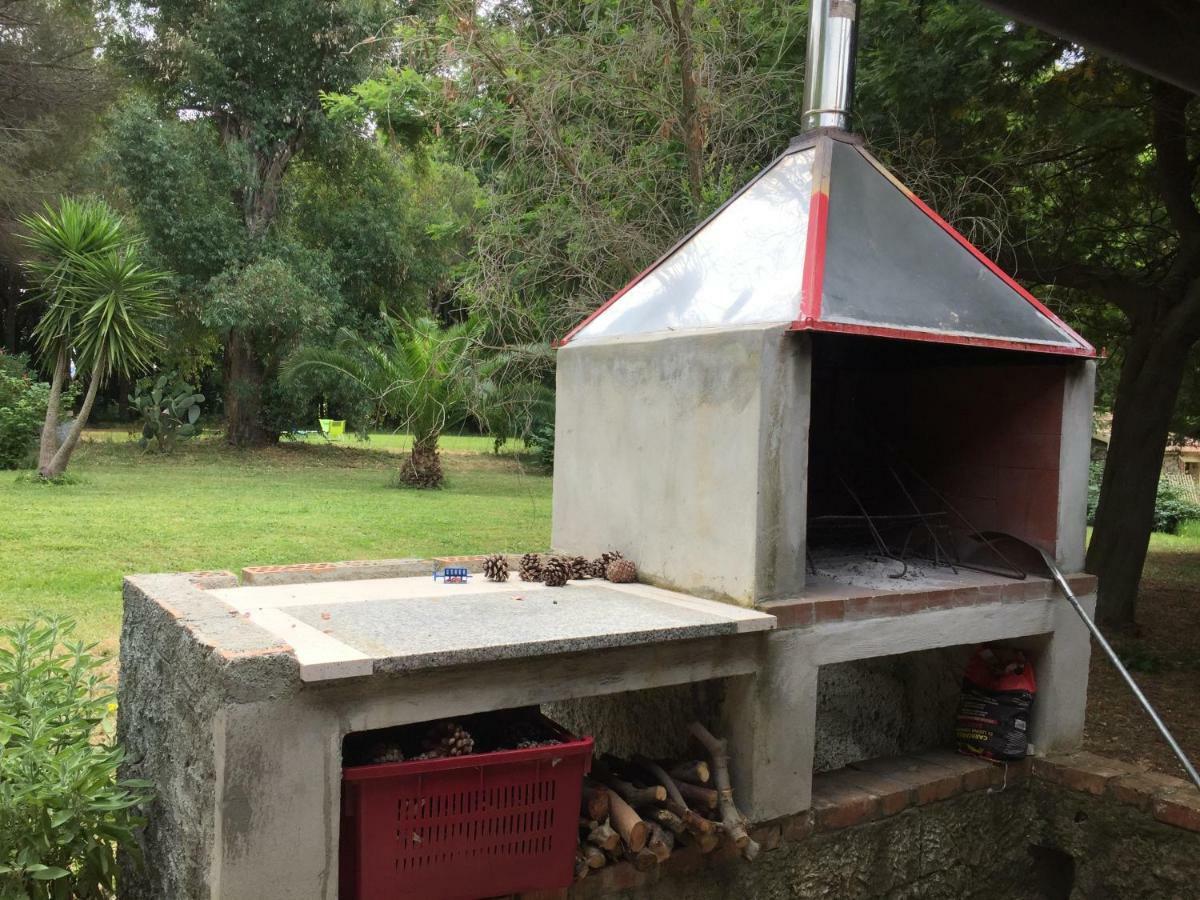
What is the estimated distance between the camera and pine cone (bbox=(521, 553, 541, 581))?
4035mm

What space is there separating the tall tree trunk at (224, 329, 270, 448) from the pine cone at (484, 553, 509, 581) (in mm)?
14601

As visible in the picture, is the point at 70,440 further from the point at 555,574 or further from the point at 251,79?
the point at 555,574

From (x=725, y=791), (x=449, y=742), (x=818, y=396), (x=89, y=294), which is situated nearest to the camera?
(x=449, y=742)

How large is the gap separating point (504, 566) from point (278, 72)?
1526 centimetres

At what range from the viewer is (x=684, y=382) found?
12.5ft

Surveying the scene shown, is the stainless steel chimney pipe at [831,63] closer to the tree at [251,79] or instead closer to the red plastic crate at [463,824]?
the red plastic crate at [463,824]

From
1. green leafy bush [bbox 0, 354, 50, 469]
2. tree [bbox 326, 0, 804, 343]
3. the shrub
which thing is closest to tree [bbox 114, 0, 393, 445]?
green leafy bush [bbox 0, 354, 50, 469]

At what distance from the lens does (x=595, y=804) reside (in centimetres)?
322

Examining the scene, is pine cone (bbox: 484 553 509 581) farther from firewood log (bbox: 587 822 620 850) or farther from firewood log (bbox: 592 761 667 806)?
firewood log (bbox: 587 822 620 850)

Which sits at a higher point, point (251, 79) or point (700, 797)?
point (251, 79)

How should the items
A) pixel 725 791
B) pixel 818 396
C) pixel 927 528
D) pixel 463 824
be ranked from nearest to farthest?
1. pixel 463 824
2. pixel 725 791
3. pixel 927 528
4. pixel 818 396

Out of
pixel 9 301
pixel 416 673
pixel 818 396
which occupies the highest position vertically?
pixel 9 301

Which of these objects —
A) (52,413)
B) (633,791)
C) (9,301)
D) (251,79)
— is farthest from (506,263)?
(9,301)

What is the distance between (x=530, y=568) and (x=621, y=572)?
39 cm
